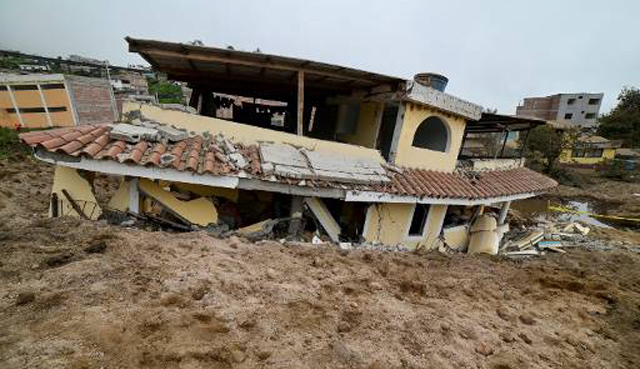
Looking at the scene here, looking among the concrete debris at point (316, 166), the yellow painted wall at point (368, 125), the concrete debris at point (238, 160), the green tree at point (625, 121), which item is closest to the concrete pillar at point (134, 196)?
the concrete debris at point (238, 160)

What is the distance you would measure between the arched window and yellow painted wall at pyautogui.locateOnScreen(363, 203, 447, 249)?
2.75 meters

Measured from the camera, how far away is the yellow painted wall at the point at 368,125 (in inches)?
387

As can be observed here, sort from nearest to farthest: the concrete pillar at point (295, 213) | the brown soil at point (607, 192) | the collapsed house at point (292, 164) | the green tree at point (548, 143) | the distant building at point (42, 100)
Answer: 1. the collapsed house at point (292, 164)
2. the concrete pillar at point (295, 213)
3. the distant building at point (42, 100)
4. the brown soil at point (607, 192)
5. the green tree at point (548, 143)

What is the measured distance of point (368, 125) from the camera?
1041 centimetres

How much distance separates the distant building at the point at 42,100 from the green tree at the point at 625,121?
228ft

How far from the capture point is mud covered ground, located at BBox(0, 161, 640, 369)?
7.88ft

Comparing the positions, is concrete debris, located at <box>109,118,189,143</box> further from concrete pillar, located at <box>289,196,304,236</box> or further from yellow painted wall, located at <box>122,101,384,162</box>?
concrete pillar, located at <box>289,196,304,236</box>

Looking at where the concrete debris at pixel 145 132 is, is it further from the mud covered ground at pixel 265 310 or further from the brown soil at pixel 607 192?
the brown soil at pixel 607 192

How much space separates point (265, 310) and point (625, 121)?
65.1 m

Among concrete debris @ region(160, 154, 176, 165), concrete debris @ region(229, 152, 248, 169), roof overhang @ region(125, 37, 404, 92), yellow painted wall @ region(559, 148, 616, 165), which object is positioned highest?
yellow painted wall @ region(559, 148, 616, 165)

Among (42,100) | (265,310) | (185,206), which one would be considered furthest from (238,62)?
(42,100)

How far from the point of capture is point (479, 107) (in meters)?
9.43

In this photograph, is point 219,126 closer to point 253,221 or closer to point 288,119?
point 253,221

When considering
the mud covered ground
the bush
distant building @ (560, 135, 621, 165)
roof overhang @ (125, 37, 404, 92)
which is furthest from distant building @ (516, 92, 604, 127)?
the mud covered ground
